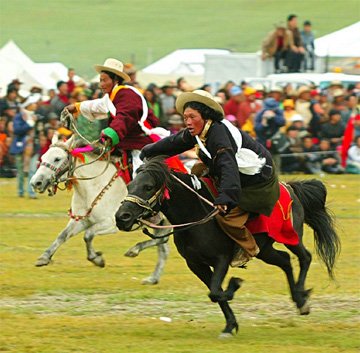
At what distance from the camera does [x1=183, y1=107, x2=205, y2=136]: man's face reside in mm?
6871

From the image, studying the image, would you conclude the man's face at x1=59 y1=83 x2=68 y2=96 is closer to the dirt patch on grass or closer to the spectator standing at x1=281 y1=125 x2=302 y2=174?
the spectator standing at x1=281 y1=125 x2=302 y2=174

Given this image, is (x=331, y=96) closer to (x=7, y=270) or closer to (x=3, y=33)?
(x=7, y=270)

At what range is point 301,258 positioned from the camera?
7902mm

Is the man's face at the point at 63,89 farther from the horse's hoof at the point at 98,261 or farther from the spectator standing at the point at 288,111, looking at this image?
the horse's hoof at the point at 98,261

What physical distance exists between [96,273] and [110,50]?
1630 inches

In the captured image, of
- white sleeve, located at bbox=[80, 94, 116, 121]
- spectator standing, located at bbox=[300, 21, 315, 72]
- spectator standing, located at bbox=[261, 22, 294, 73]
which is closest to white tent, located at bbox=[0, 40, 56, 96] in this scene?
spectator standing, located at bbox=[261, 22, 294, 73]

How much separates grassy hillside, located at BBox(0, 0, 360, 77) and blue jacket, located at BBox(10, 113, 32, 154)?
31.3m

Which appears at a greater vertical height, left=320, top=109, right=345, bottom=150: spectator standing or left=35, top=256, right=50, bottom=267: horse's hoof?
left=35, top=256, right=50, bottom=267: horse's hoof

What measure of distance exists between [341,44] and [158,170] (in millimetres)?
19052

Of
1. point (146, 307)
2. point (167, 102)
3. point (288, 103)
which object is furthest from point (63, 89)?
point (146, 307)

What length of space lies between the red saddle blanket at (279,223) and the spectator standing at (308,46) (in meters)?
14.9

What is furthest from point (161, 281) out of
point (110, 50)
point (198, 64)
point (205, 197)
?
point (110, 50)

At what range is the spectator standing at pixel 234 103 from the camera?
60.8 ft

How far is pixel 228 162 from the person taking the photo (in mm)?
6711
